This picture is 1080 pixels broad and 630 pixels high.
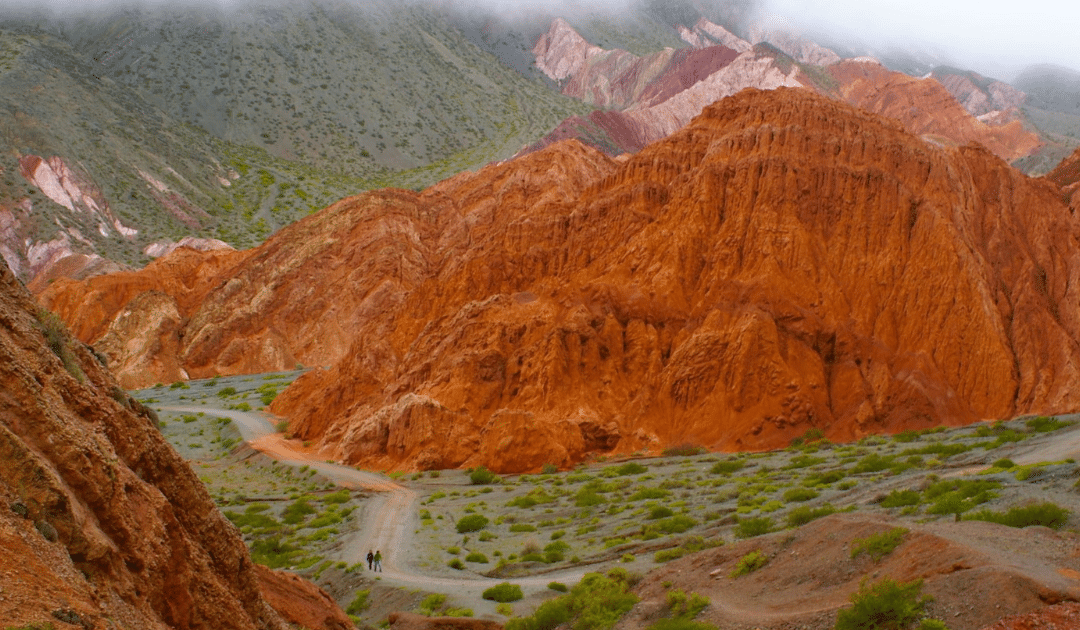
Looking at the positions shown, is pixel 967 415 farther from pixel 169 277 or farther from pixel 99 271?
pixel 99 271

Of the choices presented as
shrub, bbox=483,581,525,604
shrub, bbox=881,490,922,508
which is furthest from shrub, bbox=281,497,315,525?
shrub, bbox=881,490,922,508

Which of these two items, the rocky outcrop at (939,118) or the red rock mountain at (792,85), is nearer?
the rocky outcrop at (939,118)

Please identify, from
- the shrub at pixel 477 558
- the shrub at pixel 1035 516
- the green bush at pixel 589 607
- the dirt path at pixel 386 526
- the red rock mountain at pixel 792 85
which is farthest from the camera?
the red rock mountain at pixel 792 85

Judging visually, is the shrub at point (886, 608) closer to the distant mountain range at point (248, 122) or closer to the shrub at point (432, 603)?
the shrub at point (432, 603)

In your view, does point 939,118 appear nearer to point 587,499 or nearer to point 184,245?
point 184,245

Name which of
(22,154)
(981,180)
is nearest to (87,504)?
(981,180)

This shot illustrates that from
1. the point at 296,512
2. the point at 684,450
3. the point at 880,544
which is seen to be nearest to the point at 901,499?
the point at 880,544

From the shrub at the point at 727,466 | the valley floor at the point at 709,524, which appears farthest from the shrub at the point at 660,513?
the shrub at the point at 727,466
